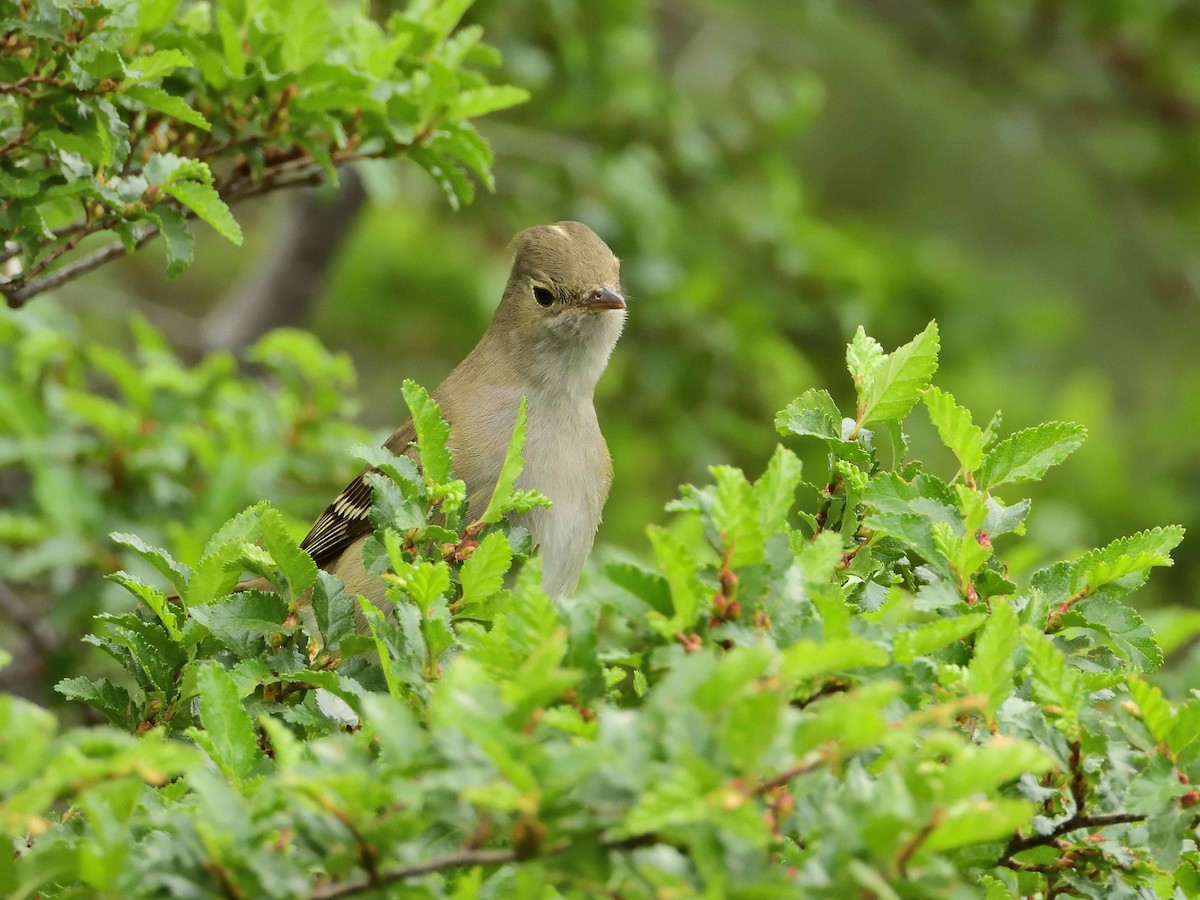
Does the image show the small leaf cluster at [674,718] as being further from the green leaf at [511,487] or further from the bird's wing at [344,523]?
the bird's wing at [344,523]

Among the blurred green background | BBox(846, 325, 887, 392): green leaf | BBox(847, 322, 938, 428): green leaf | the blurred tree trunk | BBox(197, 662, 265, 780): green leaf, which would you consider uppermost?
the blurred green background

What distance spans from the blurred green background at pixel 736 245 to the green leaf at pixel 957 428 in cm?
255

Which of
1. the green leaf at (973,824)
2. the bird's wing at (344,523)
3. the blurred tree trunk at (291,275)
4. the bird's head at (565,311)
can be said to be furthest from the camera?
the blurred tree trunk at (291,275)

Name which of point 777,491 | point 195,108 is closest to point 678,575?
Answer: point 777,491

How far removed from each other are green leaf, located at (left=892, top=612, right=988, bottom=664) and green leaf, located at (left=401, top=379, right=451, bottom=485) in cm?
103

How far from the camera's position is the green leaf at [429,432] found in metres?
2.76

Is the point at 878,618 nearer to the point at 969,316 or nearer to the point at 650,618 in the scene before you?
the point at 650,618

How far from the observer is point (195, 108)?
143 inches

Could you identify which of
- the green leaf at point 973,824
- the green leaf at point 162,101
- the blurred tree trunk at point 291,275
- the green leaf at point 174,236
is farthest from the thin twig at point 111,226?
the blurred tree trunk at point 291,275

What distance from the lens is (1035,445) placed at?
9.11 ft

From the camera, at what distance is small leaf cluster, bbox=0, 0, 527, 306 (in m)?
3.12

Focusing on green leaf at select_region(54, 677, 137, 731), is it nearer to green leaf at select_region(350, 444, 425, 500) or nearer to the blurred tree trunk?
green leaf at select_region(350, 444, 425, 500)

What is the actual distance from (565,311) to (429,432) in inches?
90.1

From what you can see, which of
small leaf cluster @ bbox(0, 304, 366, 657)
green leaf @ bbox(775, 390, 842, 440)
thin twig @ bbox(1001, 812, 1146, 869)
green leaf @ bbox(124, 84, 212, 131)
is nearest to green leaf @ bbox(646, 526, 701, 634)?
green leaf @ bbox(775, 390, 842, 440)
